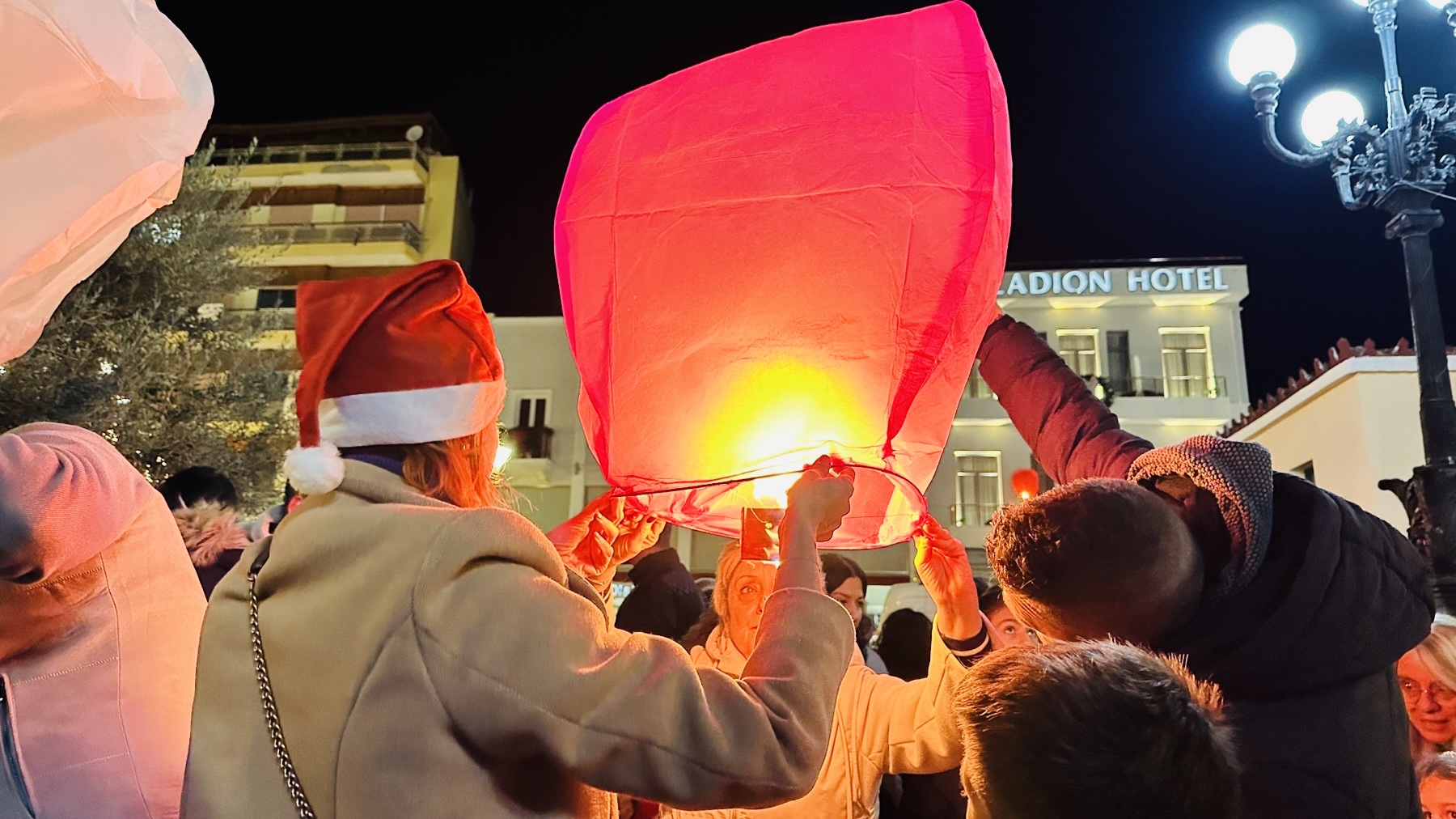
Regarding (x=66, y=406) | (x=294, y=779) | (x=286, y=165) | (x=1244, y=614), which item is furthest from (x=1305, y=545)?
(x=286, y=165)

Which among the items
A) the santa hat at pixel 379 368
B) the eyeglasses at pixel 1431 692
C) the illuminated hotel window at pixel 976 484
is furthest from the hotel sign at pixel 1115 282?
the santa hat at pixel 379 368

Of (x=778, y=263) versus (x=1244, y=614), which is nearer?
(x=1244, y=614)

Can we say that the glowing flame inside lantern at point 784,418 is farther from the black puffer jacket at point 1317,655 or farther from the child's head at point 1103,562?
the black puffer jacket at point 1317,655

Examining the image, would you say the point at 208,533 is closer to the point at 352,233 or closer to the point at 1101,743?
the point at 1101,743

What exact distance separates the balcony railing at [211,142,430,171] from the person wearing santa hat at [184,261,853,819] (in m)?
31.2

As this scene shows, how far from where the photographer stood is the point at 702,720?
3.96 feet

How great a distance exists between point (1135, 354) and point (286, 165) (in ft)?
86.1

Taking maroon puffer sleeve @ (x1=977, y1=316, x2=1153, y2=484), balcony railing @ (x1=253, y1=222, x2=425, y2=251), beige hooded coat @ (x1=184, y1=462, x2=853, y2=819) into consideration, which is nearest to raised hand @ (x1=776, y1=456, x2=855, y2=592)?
beige hooded coat @ (x1=184, y1=462, x2=853, y2=819)

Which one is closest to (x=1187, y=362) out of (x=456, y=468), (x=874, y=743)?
(x=874, y=743)

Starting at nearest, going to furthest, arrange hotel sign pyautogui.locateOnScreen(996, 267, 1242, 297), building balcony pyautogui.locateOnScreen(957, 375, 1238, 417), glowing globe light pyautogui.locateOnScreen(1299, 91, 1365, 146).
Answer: glowing globe light pyautogui.locateOnScreen(1299, 91, 1365, 146) → building balcony pyautogui.locateOnScreen(957, 375, 1238, 417) → hotel sign pyautogui.locateOnScreen(996, 267, 1242, 297)

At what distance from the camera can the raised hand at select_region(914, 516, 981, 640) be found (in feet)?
7.97

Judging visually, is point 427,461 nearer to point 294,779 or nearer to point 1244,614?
point 294,779

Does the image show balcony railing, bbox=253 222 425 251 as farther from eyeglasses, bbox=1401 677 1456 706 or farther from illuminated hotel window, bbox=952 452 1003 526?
eyeglasses, bbox=1401 677 1456 706

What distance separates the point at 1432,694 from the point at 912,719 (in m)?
1.83
